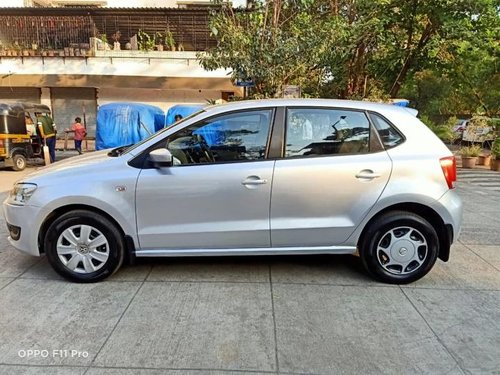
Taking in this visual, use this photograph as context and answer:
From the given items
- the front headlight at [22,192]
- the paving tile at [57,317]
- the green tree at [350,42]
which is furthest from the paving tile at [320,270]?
the green tree at [350,42]

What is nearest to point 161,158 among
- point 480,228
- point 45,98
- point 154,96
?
point 480,228

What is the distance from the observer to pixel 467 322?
3225 millimetres

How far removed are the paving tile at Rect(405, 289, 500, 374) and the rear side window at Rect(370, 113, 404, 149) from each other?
138 cm

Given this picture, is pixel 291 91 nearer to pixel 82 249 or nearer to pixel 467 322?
pixel 82 249

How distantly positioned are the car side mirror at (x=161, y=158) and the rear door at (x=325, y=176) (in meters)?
0.96

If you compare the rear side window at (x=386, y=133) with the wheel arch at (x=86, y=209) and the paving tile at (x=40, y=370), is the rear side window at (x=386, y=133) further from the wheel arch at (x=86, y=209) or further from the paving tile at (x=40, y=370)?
the paving tile at (x=40, y=370)

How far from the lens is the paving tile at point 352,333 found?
270 centimetres

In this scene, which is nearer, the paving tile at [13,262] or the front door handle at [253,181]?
the front door handle at [253,181]

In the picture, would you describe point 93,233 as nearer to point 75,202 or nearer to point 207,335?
point 75,202

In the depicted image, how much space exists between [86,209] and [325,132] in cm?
232

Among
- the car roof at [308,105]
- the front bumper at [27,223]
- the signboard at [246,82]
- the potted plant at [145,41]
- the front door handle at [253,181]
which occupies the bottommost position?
the front bumper at [27,223]

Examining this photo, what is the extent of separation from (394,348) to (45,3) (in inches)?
889

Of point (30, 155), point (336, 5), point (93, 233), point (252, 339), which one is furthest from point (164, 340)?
point (30, 155)

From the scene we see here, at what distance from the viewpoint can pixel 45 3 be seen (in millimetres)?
19828
